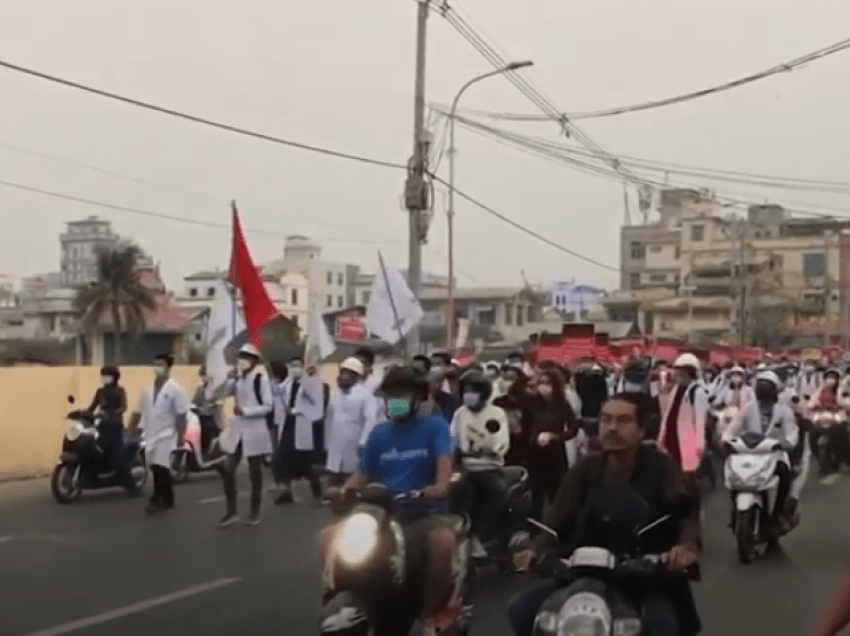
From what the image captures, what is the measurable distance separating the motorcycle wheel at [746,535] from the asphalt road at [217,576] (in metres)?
0.13

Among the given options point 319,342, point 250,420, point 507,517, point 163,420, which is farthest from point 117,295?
point 507,517

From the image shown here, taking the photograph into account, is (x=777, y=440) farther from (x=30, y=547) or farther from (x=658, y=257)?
(x=658, y=257)

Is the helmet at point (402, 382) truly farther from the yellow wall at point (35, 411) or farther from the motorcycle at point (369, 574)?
the yellow wall at point (35, 411)

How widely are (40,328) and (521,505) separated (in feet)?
269

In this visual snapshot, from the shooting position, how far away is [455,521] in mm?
6621

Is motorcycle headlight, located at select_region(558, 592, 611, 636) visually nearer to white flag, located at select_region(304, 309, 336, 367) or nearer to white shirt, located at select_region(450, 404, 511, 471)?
white shirt, located at select_region(450, 404, 511, 471)

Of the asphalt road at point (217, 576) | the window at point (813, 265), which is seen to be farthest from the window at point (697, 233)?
the asphalt road at point (217, 576)

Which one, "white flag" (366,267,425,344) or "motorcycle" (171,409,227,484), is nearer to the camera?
"motorcycle" (171,409,227,484)

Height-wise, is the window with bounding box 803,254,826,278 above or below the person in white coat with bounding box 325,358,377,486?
above

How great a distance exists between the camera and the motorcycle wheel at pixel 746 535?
455 inches

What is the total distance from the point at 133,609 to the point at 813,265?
93.2 metres

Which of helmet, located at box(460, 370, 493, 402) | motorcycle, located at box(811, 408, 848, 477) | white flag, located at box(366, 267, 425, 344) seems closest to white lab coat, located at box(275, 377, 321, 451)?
white flag, located at box(366, 267, 425, 344)

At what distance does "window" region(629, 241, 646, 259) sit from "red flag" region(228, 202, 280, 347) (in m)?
92.0

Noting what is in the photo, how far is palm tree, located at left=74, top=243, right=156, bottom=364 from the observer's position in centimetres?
6356
